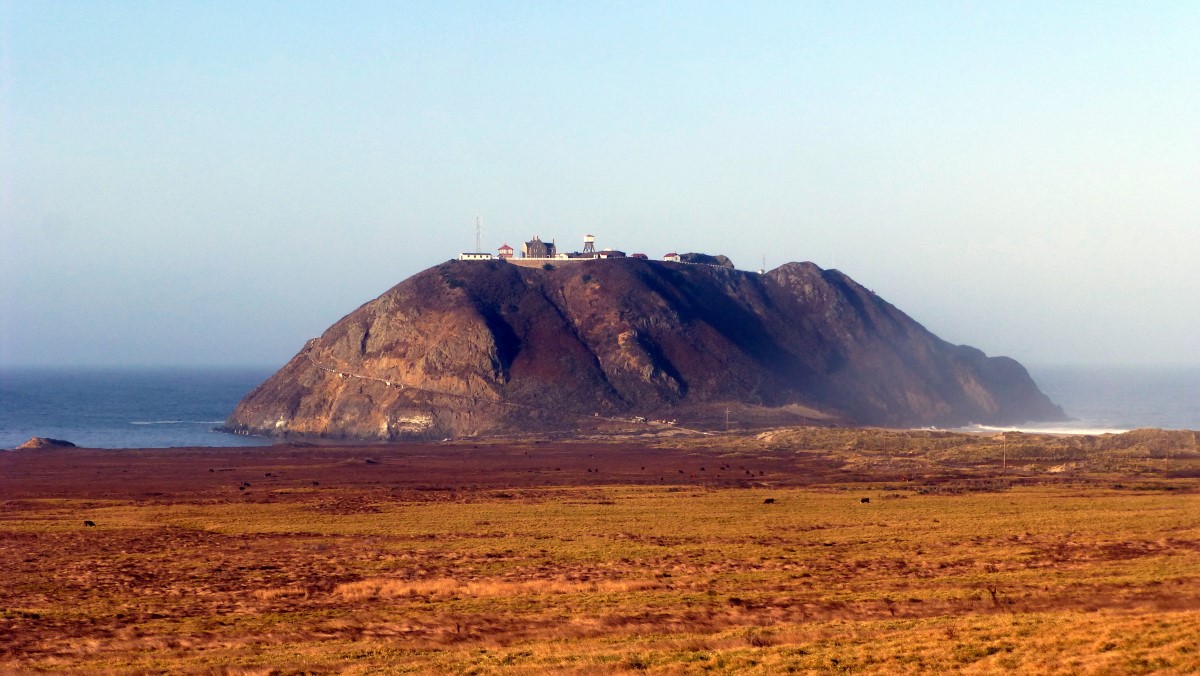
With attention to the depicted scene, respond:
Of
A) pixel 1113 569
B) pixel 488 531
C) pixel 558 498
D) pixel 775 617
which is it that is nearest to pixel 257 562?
pixel 488 531

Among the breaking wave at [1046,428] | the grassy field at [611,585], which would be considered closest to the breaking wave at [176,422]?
the grassy field at [611,585]

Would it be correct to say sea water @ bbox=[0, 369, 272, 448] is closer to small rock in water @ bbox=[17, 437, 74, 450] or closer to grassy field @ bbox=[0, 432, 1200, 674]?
small rock in water @ bbox=[17, 437, 74, 450]

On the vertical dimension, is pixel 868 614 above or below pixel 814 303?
below

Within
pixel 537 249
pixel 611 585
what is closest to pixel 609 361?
pixel 537 249

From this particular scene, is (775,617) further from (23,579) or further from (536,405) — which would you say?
(536,405)

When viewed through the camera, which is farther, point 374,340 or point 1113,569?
point 374,340

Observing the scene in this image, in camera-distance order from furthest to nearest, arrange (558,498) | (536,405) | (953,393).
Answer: (953,393), (536,405), (558,498)

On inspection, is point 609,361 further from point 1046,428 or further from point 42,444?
point 42,444
